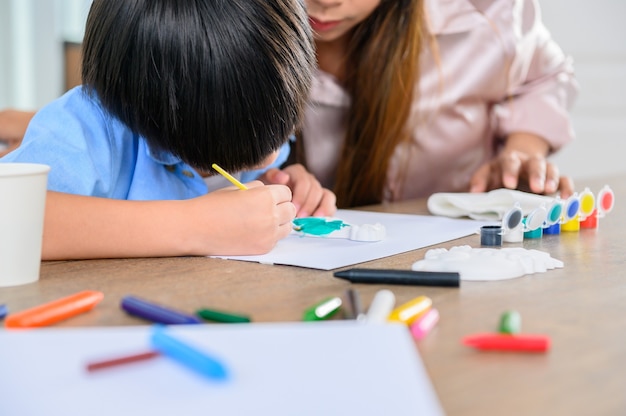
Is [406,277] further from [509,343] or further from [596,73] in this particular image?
[596,73]

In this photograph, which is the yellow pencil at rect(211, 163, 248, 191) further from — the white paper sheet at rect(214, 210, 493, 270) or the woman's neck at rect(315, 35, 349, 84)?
the woman's neck at rect(315, 35, 349, 84)

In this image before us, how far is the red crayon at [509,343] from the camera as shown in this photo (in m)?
0.44

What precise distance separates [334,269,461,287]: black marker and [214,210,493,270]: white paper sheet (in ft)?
0.22

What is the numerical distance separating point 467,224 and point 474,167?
0.65 meters

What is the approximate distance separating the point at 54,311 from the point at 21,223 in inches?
4.9

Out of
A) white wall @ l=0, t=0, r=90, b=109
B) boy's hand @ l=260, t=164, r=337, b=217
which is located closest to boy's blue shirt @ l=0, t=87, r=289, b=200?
boy's hand @ l=260, t=164, r=337, b=217

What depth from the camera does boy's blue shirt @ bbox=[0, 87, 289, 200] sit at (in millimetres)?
812

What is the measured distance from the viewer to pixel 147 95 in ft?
2.52

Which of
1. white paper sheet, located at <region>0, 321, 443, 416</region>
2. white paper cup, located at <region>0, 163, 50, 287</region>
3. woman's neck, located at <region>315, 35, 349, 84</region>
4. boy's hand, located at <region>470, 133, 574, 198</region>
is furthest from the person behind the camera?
woman's neck, located at <region>315, 35, 349, 84</region>

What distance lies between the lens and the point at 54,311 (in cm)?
50

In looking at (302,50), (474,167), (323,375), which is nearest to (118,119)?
(302,50)

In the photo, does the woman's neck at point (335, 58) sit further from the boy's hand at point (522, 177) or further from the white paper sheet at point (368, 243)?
the white paper sheet at point (368, 243)

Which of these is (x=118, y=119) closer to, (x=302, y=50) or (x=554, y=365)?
(x=302, y=50)

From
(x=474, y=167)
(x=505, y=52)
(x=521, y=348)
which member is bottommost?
(x=474, y=167)
